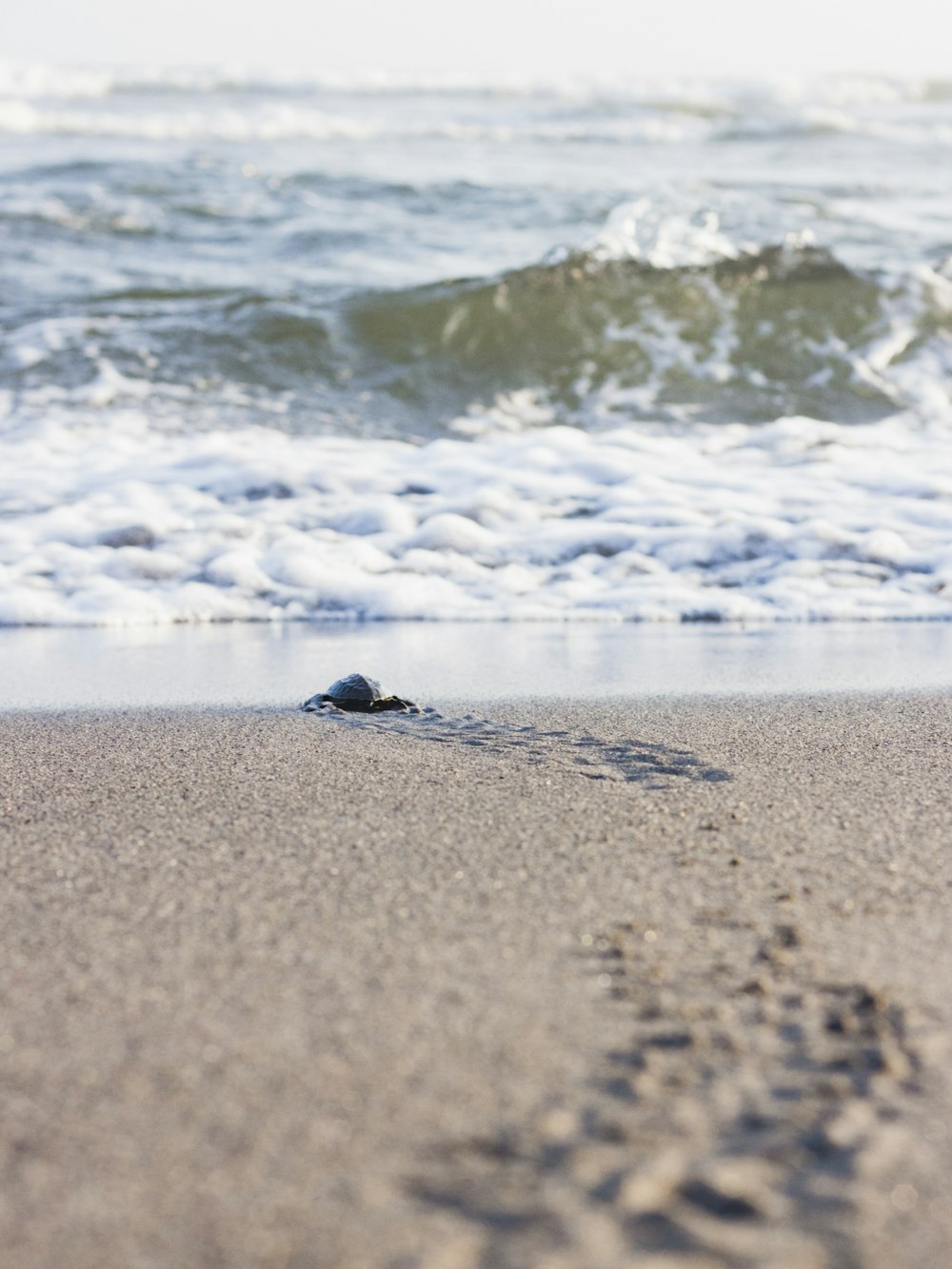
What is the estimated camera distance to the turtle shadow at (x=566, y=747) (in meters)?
2.15

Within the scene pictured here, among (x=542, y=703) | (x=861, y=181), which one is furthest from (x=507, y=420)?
(x=861, y=181)

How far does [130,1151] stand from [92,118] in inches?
711

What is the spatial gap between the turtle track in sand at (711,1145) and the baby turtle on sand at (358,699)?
135 centimetres

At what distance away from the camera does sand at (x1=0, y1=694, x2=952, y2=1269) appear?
3.11 ft

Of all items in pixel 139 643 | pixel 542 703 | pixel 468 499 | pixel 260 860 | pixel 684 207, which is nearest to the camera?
pixel 260 860

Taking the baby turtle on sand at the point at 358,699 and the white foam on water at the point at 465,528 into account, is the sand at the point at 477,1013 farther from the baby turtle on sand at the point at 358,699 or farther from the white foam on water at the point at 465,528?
the white foam on water at the point at 465,528

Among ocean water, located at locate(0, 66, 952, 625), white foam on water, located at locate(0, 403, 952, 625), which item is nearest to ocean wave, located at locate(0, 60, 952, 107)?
ocean water, located at locate(0, 66, 952, 625)

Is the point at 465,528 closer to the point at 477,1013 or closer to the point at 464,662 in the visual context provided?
the point at 464,662

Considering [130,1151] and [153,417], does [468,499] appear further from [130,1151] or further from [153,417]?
[130,1151]

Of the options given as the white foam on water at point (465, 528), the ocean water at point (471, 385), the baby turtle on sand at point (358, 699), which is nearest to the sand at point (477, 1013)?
the baby turtle on sand at point (358, 699)

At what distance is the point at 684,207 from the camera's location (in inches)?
374

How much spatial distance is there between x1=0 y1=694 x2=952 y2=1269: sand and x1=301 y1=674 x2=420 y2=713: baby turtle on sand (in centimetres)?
37

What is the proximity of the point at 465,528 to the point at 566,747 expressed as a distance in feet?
7.19

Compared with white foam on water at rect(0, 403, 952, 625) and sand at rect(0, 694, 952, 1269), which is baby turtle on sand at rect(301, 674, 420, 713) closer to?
sand at rect(0, 694, 952, 1269)
